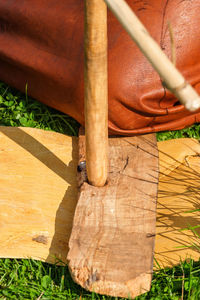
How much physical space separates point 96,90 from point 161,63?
1.79 feet

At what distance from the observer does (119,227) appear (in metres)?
2.01

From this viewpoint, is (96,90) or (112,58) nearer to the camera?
(96,90)

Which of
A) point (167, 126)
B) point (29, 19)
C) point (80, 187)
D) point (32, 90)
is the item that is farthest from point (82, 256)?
point (29, 19)

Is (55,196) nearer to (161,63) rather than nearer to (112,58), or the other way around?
(112,58)

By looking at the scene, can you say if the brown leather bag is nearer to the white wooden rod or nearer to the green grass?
the green grass

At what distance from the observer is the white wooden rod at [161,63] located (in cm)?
133

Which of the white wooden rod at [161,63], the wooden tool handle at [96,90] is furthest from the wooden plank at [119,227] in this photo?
the white wooden rod at [161,63]

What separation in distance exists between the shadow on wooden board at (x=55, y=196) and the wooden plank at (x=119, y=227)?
6.0 inches

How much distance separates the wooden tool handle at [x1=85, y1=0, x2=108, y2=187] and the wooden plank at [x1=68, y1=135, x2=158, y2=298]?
104 mm

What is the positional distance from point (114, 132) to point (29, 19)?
762 millimetres

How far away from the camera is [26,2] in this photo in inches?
102

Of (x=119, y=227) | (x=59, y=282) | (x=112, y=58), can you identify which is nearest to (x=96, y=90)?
(x=112, y=58)

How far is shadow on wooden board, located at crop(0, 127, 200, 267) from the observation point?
2.13 m

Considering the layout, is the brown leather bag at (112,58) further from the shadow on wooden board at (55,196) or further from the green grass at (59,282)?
the green grass at (59,282)
